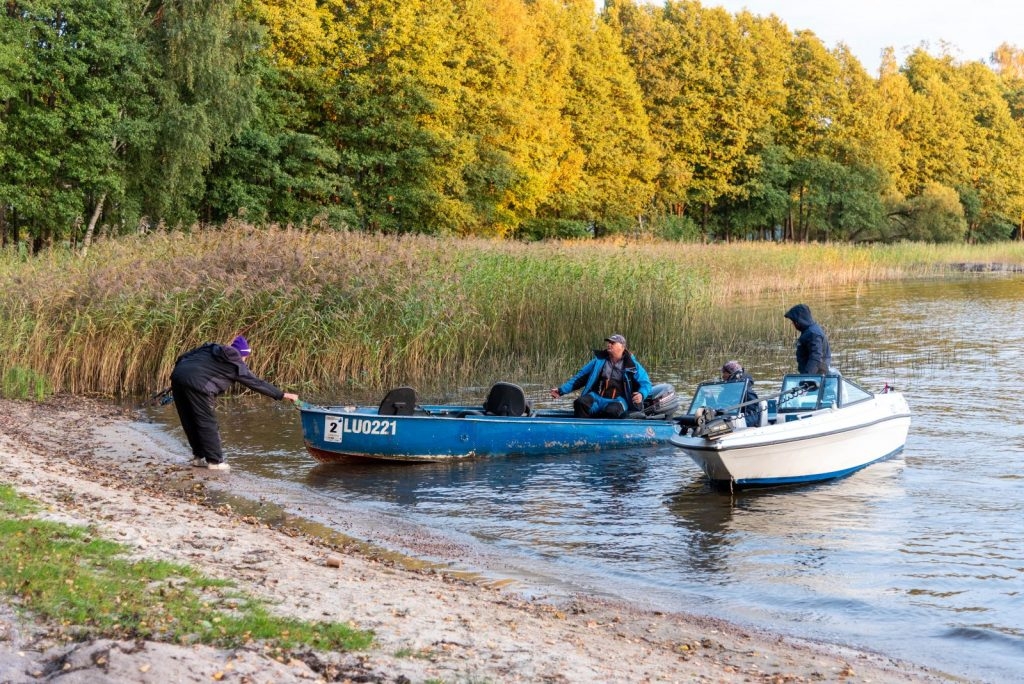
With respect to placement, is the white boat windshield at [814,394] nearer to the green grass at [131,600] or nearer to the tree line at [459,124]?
the green grass at [131,600]

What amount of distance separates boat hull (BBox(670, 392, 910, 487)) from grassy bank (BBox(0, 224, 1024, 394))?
7.78 meters

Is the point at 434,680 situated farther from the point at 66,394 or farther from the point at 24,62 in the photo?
the point at 24,62

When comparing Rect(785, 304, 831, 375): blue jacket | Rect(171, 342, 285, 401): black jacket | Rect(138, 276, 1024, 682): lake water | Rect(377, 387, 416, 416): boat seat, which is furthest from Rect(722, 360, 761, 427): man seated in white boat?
Rect(171, 342, 285, 401): black jacket

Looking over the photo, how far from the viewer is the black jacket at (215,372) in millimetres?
12906

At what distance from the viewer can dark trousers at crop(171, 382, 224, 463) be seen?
1302 cm

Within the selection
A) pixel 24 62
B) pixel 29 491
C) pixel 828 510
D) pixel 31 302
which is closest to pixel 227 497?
pixel 29 491

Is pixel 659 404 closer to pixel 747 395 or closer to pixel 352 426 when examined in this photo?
pixel 747 395

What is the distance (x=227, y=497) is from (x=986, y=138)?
3236 inches

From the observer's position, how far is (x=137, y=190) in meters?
35.1

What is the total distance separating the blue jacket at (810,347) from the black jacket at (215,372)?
21.4ft

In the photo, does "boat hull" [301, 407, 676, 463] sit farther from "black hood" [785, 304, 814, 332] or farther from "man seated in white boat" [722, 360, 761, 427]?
"black hood" [785, 304, 814, 332]

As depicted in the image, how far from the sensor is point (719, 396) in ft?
45.6

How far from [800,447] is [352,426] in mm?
5315

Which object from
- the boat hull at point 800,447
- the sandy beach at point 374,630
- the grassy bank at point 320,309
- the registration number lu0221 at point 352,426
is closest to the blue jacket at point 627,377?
the boat hull at point 800,447
